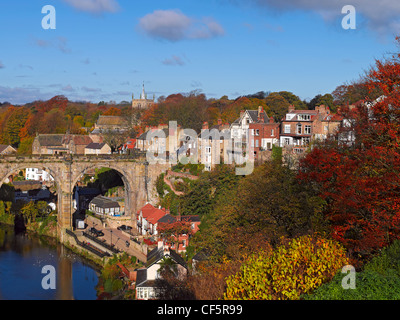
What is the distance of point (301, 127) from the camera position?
1724 inches

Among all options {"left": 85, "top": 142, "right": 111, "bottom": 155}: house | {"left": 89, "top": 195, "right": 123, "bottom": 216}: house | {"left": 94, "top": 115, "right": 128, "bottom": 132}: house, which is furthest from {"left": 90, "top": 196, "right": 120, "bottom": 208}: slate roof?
{"left": 94, "top": 115, "right": 128, "bottom": 132}: house

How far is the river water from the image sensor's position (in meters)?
33.1

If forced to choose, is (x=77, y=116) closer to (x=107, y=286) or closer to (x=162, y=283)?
(x=107, y=286)

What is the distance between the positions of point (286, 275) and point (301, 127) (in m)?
30.2

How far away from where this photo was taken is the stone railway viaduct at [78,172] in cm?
4769

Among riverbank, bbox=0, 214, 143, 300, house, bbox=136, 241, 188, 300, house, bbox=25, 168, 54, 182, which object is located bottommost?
riverbank, bbox=0, 214, 143, 300

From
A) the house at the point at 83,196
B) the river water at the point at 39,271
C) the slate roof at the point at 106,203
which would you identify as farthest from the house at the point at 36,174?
the river water at the point at 39,271

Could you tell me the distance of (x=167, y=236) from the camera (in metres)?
37.8

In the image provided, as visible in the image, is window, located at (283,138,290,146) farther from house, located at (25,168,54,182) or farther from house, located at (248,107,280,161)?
house, located at (25,168,54,182)

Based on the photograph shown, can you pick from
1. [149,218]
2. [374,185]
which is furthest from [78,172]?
[374,185]

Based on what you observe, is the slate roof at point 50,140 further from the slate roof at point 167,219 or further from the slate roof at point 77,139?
the slate roof at point 167,219

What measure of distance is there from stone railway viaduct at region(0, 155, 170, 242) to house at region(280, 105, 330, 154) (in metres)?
14.9

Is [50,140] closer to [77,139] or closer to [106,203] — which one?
[77,139]
